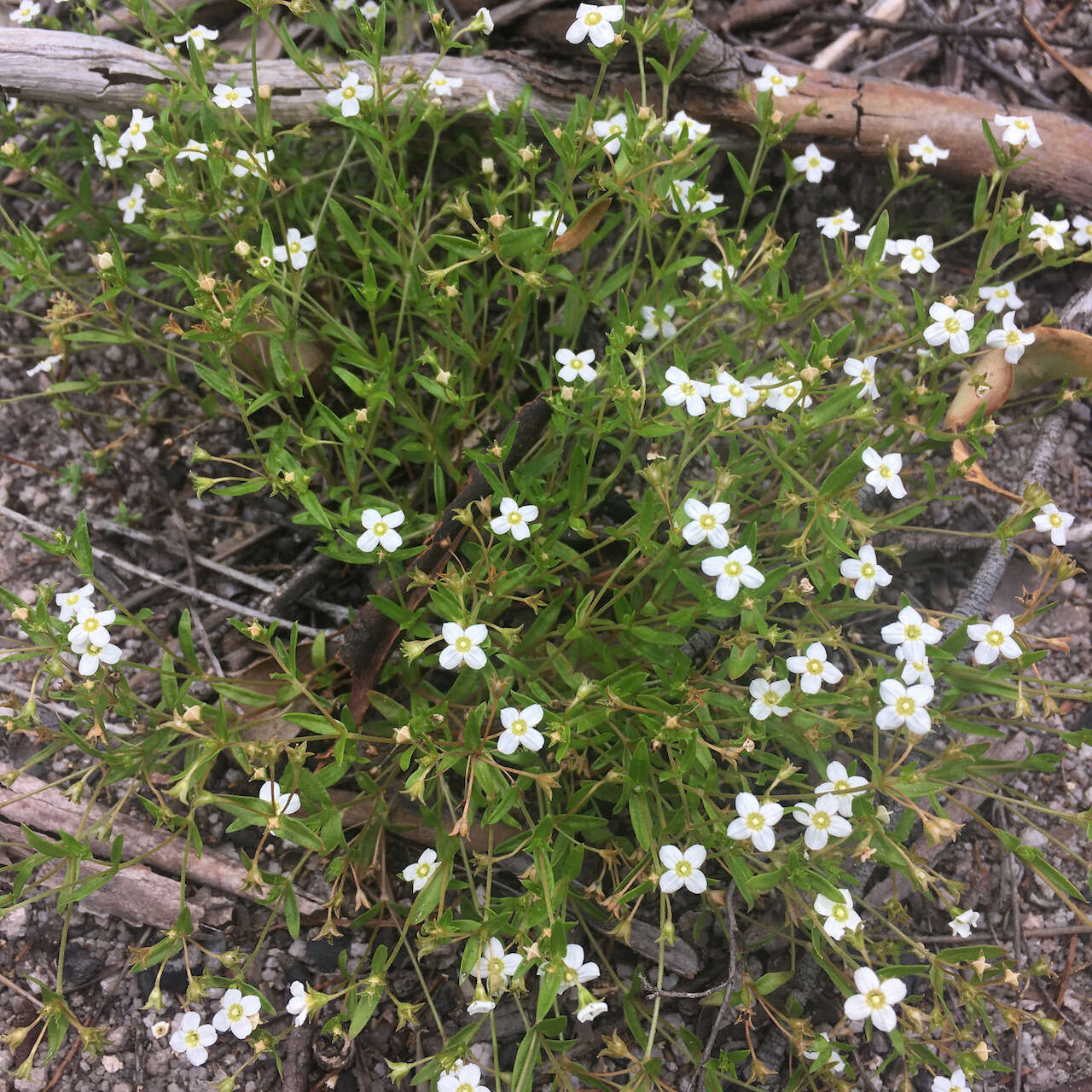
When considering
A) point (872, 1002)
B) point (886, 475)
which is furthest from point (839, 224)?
point (872, 1002)

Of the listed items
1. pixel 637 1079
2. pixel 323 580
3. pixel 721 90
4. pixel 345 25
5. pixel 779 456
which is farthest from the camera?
pixel 345 25

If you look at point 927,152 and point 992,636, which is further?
point 927,152

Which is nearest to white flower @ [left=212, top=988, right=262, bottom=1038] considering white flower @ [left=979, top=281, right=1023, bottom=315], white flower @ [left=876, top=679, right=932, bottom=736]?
white flower @ [left=876, top=679, right=932, bottom=736]

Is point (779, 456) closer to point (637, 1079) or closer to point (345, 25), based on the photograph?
point (637, 1079)

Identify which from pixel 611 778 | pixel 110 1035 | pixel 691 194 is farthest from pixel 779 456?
pixel 110 1035

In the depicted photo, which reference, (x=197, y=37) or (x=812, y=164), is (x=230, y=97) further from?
(x=812, y=164)

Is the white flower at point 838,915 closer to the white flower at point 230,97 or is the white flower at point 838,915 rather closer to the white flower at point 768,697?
the white flower at point 768,697

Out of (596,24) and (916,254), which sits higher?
(596,24)
